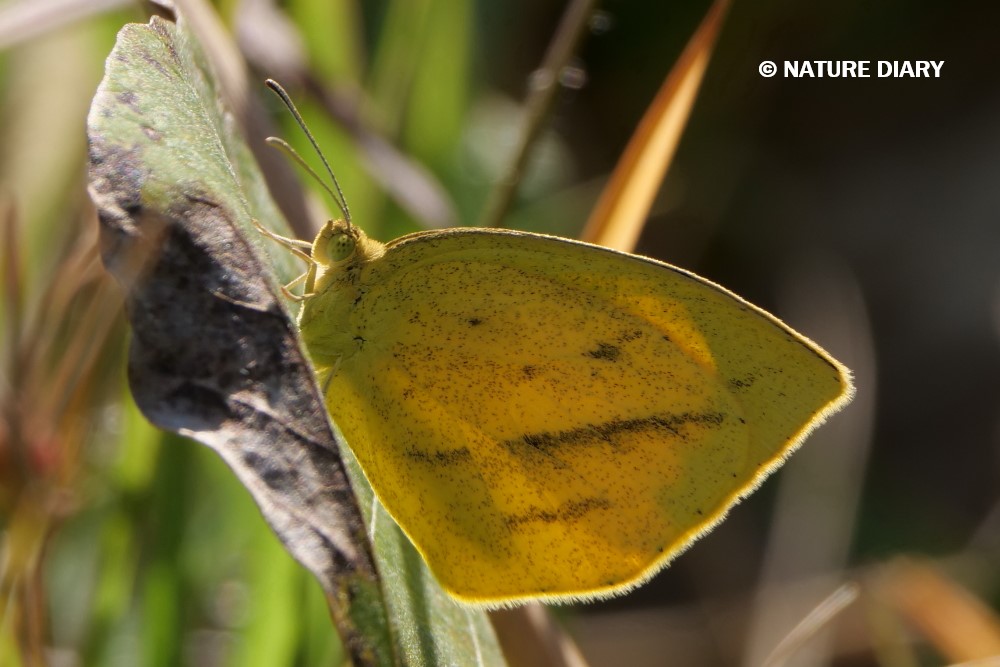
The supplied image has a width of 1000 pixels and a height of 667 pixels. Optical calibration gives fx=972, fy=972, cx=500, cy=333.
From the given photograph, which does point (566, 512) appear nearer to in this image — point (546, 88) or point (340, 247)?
point (340, 247)

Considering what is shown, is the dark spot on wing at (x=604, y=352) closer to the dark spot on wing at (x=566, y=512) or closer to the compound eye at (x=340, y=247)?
the dark spot on wing at (x=566, y=512)

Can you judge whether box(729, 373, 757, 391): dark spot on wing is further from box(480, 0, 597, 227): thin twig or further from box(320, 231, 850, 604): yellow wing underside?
box(480, 0, 597, 227): thin twig

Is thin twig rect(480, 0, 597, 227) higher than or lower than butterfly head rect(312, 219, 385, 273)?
higher

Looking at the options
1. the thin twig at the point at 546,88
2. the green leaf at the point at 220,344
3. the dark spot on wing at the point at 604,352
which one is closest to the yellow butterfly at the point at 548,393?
the dark spot on wing at the point at 604,352

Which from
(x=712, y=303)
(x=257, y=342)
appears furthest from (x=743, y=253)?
(x=257, y=342)

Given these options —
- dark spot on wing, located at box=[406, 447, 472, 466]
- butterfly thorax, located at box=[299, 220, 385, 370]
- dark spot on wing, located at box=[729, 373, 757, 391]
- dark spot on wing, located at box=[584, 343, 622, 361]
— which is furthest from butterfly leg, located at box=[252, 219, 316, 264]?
dark spot on wing, located at box=[729, 373, 757, 391]

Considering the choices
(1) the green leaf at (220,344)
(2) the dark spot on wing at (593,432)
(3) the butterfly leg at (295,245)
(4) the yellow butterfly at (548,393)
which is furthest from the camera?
(2) the dark spot on wing at (593,432)
